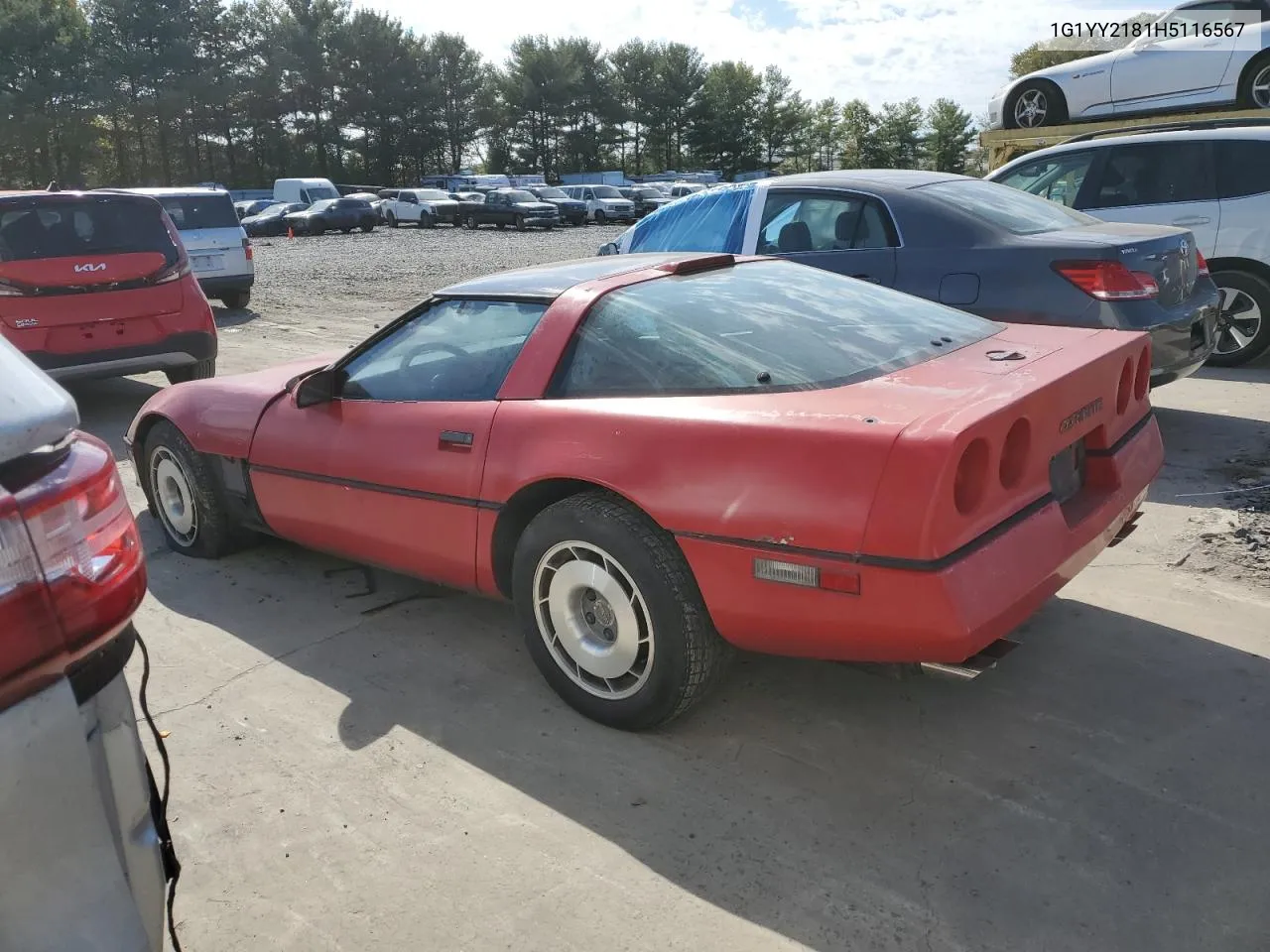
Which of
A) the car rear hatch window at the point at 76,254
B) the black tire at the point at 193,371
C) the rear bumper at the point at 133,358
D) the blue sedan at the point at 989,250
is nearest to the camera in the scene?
the blue sedan at the point at 989,250

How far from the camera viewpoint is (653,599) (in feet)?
Answer: 9.37

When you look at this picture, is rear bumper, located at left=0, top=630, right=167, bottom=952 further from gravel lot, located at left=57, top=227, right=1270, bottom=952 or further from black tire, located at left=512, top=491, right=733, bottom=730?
black tire, located at left=512, top=491, right=733, bottom=730

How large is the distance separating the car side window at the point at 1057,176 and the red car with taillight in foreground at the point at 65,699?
774cm

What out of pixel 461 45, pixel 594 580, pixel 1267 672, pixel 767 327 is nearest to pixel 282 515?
pixel 594 580

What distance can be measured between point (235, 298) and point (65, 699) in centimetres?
1417

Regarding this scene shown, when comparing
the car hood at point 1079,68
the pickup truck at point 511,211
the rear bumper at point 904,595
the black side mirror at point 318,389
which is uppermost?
the car hood at point 1079,68

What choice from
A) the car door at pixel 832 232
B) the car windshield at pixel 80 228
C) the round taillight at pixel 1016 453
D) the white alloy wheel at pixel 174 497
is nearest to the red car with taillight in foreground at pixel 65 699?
the round taillight at pixel 1016 453

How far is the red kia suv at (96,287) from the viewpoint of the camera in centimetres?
711

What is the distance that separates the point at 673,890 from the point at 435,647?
1600 mm

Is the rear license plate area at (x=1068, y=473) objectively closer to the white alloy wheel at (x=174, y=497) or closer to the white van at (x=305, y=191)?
the white alloy wheel at (x=174, y=497)

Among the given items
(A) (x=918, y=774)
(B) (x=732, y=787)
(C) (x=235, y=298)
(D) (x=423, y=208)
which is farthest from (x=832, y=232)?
(D) (x=423, y=208)

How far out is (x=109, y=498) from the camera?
1.63 meters

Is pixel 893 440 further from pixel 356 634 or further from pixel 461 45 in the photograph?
pixel 461 45

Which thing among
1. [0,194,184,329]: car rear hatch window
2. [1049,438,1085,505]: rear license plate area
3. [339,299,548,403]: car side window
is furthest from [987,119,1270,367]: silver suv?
[0,194,184,329]: car rear hatch window
